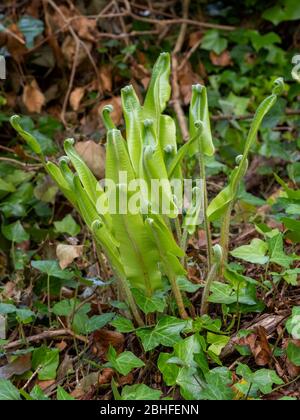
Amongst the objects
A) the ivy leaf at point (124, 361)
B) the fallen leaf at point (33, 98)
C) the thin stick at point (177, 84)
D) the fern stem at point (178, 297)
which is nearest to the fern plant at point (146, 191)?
the fern stem at point (178, 297)

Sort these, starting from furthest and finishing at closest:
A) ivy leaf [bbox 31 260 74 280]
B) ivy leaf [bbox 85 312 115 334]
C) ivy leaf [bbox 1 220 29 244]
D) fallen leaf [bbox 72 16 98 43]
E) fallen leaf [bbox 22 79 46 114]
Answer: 1. fallen leaf [bbox 72 16 98 43]
2. fallen leaf [bbox 22 79 46 114]
3. ivy leaf [bbox 1 220 29 244]
4. ivy leaf [bbox 31 260 74 280]
5. ivy leaf [bbox 85 312 115 334]

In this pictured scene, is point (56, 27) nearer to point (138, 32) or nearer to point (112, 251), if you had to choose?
point (138, 32)

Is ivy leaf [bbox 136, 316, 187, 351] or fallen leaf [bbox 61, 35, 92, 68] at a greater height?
fallen leaf [bbox 61, 35, 92, 68]

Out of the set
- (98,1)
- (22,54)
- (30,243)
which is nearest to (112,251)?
(30,243)

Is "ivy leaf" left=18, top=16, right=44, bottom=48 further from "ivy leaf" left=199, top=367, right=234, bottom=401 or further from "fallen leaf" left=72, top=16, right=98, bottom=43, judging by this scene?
"ivy leaf" left=199, top=367, right=234, bottom=401

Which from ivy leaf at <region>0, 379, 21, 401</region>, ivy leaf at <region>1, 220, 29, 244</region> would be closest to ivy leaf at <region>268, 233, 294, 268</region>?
ivy leaf at <region>0, 379, 21, 401</region>

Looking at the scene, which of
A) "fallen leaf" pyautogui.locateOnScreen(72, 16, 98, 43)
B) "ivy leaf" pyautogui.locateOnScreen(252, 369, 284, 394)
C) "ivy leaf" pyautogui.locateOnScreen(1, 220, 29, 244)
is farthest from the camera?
"fallen leaf" pyautogui.locateOnScreen(72, 16, 98, 43)
